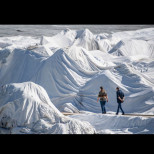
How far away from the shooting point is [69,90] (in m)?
15.1

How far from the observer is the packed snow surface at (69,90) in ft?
37.0

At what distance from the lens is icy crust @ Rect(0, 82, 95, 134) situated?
1090 cm

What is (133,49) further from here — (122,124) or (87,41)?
(122,124)

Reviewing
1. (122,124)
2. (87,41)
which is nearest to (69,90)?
(122,124)

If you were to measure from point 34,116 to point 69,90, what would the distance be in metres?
3.88

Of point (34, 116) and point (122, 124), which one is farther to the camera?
point (122, 124)

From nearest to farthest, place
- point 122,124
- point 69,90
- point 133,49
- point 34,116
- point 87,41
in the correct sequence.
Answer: point 34,116 < point 122,124 < point 69,90 < point 133,49 < point 87,41

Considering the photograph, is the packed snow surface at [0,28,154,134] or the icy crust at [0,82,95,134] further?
the packed snow surface at [0,28,154,134]

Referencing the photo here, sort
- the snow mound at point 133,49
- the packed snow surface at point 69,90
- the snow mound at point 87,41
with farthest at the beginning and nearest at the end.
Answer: the snow mound at point 87,41 < the snow mound at point 133,49 < the packed snow surface at point 69,90

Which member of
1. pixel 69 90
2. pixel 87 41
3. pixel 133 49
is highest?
pixel 87 41

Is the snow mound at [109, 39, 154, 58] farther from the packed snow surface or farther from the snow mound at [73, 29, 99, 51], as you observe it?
the snow mound at [73, 29, 99, 51]

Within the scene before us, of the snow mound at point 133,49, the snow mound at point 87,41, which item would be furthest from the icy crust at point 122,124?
the snow mound at point 87,41

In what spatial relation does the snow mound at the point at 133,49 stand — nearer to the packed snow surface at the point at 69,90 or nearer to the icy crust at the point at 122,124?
the packed snow surface at the point at 69,90

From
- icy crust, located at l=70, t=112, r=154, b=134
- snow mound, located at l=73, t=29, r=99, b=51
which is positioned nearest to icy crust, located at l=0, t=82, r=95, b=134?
icy crust, located at l=70, t=112, r=154, b=134
